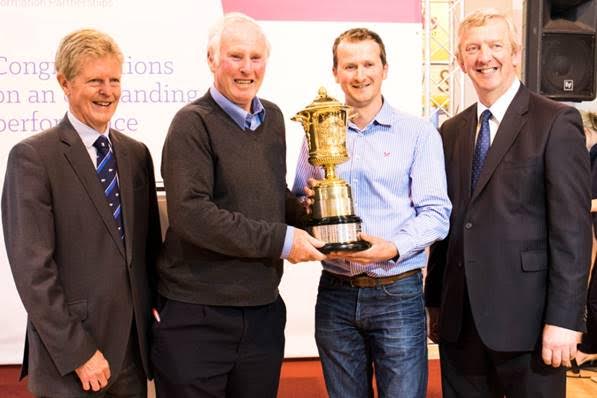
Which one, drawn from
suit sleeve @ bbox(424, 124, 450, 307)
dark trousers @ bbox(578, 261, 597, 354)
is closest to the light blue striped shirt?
suit sleeve @ bbox(424, 124, 450, 307)

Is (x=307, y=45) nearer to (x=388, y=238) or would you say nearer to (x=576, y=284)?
(x=388, y=238)

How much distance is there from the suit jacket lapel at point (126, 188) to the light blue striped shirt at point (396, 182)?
71cm

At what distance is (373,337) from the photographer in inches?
86.7

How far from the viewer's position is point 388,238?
2174mm

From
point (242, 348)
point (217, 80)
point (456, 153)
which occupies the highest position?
point (217, 80)

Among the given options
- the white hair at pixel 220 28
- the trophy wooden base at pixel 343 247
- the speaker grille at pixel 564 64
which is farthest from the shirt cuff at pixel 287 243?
the speaker grille at pixel 564 64

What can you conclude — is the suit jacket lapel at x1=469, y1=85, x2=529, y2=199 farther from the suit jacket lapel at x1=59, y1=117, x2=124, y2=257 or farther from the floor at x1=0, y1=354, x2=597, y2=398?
the floor at x1=0, y1=354, x2=597, y2=398

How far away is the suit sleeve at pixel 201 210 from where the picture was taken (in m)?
1.88

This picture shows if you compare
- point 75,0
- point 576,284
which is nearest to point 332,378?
point 576,284

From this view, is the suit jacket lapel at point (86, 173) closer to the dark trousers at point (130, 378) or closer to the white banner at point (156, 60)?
the dark trousers at point (130, 378)

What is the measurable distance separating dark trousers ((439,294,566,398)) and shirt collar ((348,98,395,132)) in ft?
2.36

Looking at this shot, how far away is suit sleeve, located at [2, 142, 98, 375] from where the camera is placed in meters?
1.84

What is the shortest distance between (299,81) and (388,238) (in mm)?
2162

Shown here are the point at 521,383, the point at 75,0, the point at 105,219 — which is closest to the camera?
the point at 105,219
